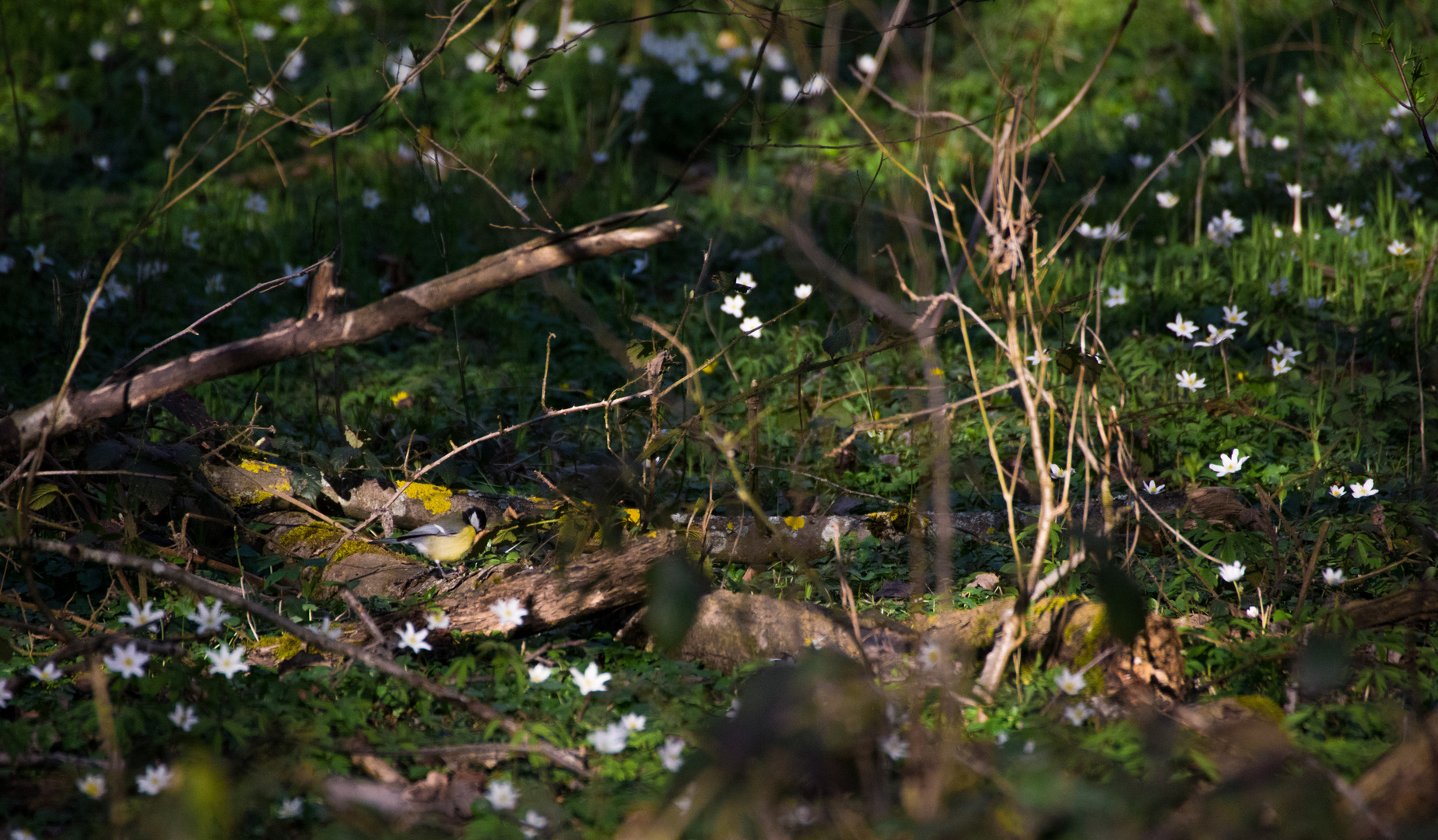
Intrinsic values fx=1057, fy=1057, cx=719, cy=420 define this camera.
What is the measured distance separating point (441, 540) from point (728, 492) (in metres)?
0.76

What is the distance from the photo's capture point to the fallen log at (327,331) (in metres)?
2.46

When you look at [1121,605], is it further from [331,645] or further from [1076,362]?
[331,645]

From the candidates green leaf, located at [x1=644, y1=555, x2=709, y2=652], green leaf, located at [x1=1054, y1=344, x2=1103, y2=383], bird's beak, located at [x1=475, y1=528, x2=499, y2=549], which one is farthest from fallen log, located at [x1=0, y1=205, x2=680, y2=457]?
green leaf, located at [x1=644, y1=555, x2=709, y2=652]

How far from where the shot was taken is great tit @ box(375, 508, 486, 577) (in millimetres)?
2762

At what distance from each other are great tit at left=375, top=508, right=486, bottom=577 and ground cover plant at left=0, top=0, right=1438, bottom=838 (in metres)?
0.01

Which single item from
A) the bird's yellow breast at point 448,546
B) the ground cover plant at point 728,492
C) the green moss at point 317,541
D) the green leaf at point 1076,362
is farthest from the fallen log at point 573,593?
the green leaf at point 1076,362

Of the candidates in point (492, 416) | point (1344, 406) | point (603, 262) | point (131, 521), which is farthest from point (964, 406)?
point (131, 521)

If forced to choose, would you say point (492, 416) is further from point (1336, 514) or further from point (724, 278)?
point (1336, 514)

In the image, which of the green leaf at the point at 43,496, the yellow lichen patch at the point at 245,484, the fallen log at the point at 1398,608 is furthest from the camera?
the yellow lichen patch at the point at 245,484

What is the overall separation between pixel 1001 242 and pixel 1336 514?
1.57m

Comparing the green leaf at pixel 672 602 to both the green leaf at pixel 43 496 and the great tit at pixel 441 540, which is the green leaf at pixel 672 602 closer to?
the great tit at pixel 441 540

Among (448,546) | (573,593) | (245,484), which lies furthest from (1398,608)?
(245,484)

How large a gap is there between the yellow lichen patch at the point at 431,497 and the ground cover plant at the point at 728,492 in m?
0.03

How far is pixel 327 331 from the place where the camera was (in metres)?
2.60
